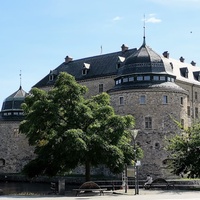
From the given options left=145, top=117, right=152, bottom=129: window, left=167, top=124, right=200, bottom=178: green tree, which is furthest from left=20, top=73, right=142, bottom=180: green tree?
left=145, top=117, right=152, bottom=129: window

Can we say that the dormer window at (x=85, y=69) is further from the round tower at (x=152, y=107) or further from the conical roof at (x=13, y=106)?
the round tower at (x=152, y=107)

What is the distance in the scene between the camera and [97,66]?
74750 mm

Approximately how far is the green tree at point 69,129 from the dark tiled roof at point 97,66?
32084mm

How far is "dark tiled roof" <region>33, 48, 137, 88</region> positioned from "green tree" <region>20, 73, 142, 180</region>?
32084 millimetres

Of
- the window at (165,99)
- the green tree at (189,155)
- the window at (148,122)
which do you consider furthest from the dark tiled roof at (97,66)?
the green tree at (189,155)

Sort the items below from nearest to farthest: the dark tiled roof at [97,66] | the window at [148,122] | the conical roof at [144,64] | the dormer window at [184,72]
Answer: the window at [148,122] < the conical roof at [144,64] < the dark tiled roof at [97,66] < the dormer window at [184,72]

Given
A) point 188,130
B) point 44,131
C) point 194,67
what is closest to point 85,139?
point 44,131

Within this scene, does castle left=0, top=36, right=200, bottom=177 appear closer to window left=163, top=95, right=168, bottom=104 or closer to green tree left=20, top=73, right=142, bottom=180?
window left=163, top=95, right=168, bottom=104

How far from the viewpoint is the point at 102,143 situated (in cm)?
3669

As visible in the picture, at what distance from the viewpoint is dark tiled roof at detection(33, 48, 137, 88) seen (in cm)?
7206

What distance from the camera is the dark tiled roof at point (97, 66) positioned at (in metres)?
72.1

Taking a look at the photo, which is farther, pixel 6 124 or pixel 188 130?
pixel 6 124

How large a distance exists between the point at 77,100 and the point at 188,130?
31.0ft

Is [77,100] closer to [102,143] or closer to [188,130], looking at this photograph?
[102,143]
